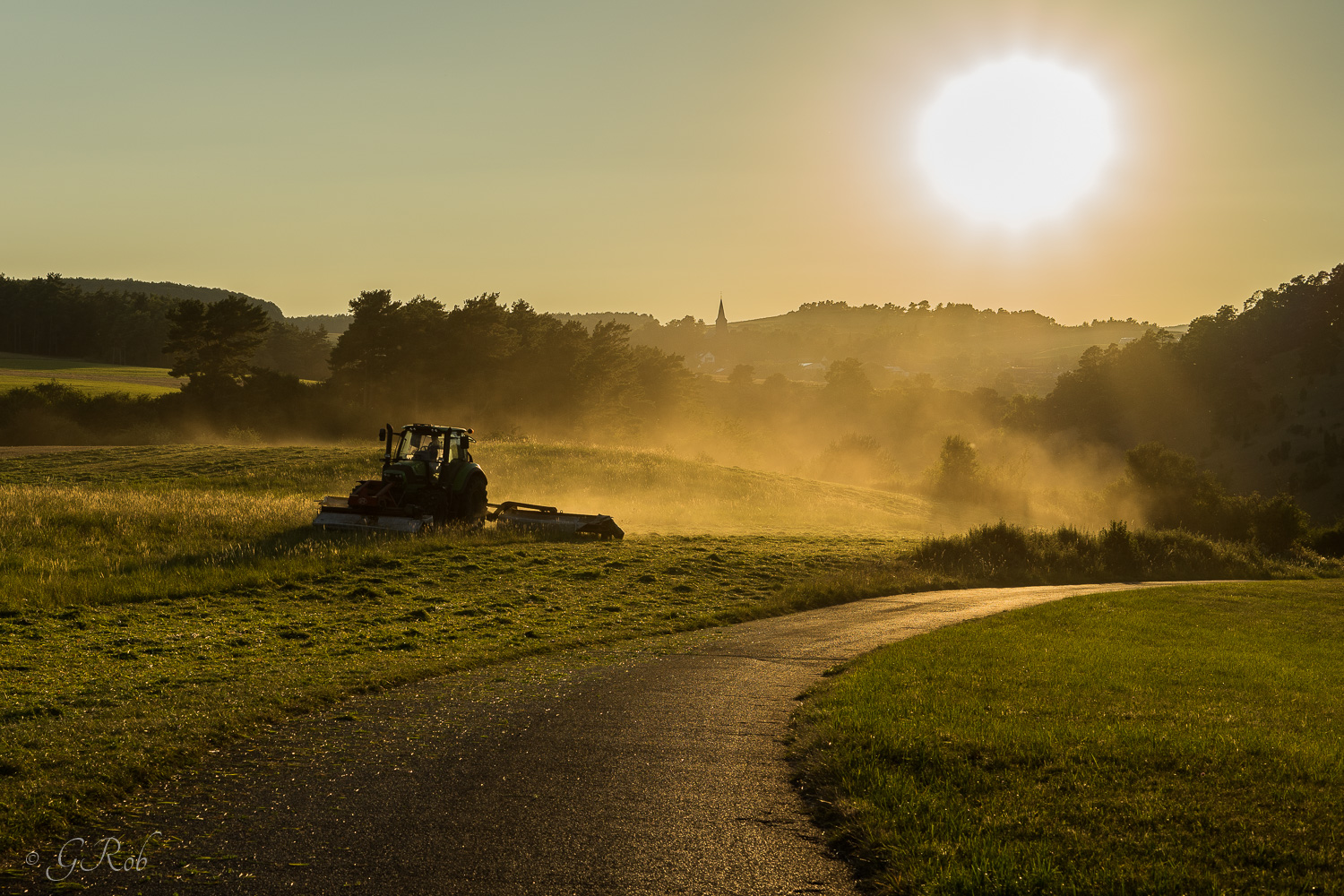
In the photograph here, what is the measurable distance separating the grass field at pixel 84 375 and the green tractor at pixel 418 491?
6140 centimetres

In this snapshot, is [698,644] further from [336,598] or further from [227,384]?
[227,384]

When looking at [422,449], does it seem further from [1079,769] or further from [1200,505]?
[1200,505]

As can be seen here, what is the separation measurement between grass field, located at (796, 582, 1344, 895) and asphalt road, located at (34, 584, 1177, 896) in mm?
644

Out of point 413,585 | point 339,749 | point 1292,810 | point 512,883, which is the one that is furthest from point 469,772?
point 413,585

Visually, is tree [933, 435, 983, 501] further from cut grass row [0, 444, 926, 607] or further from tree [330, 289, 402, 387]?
tree [330, 289, 402, 387]

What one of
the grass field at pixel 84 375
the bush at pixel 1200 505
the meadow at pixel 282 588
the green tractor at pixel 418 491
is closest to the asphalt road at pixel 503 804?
the meadow at pixel 282 588

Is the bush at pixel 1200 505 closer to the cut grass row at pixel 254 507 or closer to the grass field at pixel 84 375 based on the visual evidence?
the cut grass row at pixel 254 507

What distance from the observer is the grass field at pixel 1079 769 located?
6.48m

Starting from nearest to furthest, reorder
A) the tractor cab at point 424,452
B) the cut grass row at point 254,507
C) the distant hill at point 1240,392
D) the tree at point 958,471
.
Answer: the cut grass row at point 254,507 < the tractor cab at point 424,452 < the tree at point 958,471 < the distant hill at point 1240,392

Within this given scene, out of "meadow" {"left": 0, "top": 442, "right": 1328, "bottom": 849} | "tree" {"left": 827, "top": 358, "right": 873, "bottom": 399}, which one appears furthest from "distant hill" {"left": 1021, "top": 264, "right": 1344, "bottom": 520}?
"meadow" {"left": 0, "top": 442, "right": 1328, "bottom": 849}

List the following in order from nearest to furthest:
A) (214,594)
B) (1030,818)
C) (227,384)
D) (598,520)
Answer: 1. (1030,818)
2. (214,594)
3. (598,520)
4. (227,384)

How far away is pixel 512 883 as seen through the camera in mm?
6219

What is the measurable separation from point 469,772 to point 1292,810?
22.0ft

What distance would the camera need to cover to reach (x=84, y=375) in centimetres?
9625
